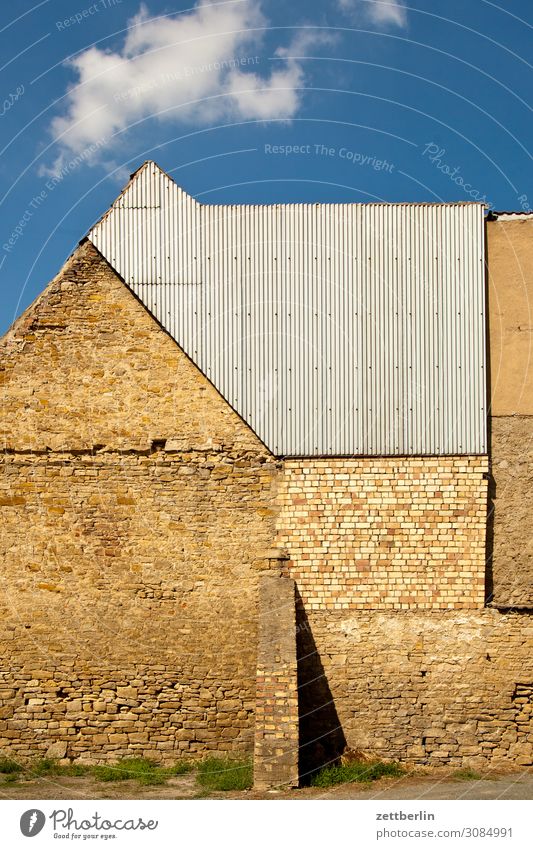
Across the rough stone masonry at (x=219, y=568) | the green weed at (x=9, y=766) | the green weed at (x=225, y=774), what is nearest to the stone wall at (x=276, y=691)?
the rough stone masonry at (x=219, y=568)

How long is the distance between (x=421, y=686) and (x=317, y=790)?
8.26ft

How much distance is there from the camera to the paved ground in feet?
34.8

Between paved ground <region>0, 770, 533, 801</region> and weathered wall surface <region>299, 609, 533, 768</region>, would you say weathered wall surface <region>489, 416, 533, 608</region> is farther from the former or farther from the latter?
paved ground <region>0, 770, 533, 801</region>

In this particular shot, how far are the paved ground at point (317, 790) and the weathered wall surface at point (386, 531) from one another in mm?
2545

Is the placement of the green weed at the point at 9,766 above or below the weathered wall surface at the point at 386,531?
below

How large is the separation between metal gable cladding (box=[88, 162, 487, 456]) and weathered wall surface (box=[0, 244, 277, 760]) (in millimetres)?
592

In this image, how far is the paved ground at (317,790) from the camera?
10.6 meters

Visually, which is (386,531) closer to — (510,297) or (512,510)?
(512,510)

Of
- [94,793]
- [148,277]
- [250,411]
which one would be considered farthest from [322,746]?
[148,277]

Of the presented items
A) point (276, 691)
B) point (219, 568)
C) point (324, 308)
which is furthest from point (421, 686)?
point (324, 308)

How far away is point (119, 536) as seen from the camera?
1302cm

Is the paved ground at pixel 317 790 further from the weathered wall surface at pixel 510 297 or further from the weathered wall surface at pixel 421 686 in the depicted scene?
the weathered wall surface at pixel 510 297
